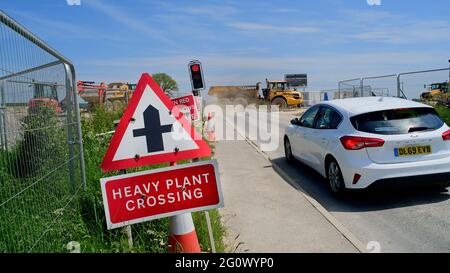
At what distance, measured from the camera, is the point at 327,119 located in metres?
6.84

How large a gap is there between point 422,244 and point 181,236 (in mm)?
2739

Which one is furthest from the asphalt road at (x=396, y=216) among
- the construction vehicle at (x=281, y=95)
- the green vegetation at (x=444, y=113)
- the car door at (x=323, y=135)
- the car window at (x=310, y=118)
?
the construction vehicle at (x=281, y=95)

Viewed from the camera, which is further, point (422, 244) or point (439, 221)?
point (439, 221)

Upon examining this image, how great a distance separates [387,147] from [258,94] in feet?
116

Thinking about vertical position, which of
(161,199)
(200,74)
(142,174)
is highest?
(200,74)

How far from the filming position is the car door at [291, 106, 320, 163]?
7629mm

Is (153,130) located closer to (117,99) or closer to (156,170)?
(156,170)

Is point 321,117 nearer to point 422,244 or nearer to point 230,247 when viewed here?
point 422,244

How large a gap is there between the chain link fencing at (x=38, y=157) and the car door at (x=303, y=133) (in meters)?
4.35

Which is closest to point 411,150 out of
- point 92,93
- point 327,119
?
point 327,119

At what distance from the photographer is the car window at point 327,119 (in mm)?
6408

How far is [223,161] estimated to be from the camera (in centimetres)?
968

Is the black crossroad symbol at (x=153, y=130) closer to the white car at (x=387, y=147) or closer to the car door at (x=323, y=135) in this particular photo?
the white car at (x=387, y=147)
